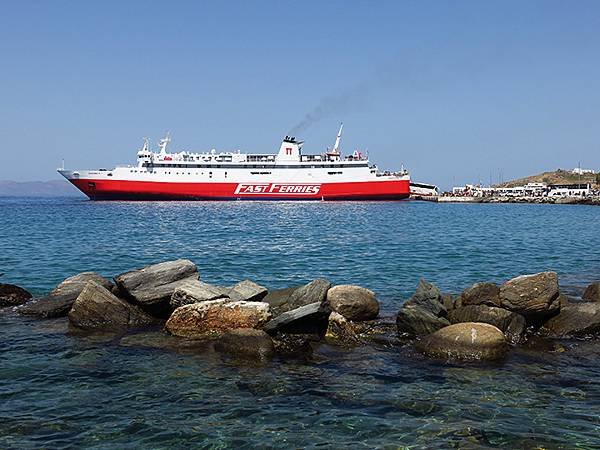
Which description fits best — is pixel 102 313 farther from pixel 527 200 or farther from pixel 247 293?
pixel 527 200

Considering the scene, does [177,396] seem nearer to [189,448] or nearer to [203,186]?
[189,448]

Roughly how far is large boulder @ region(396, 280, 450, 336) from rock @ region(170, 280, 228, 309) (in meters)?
4.19

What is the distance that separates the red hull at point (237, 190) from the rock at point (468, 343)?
84.6m

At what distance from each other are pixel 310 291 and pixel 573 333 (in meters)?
6.01

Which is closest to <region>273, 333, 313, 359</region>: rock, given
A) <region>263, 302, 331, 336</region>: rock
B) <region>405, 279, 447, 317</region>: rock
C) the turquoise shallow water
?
<region>263, 302, 331, 336</region>: rock

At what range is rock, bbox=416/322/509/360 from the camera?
31.2ft

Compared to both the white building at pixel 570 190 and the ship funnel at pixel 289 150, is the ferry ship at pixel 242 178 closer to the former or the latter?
the ship funnel at pixel 289 150

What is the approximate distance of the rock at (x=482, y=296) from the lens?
11.8 m

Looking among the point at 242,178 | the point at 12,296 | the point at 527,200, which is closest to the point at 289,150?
the point at 242,178

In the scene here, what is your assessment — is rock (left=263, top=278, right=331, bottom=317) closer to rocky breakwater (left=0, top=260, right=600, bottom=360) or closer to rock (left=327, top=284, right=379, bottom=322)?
rocky breakwater (left=0, top=260, right=600, bottom=360)

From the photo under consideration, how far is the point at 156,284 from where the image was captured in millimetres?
12898

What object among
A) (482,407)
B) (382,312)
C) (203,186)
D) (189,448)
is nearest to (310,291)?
(382,312)

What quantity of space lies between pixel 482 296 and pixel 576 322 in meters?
2.03

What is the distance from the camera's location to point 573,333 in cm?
1102
